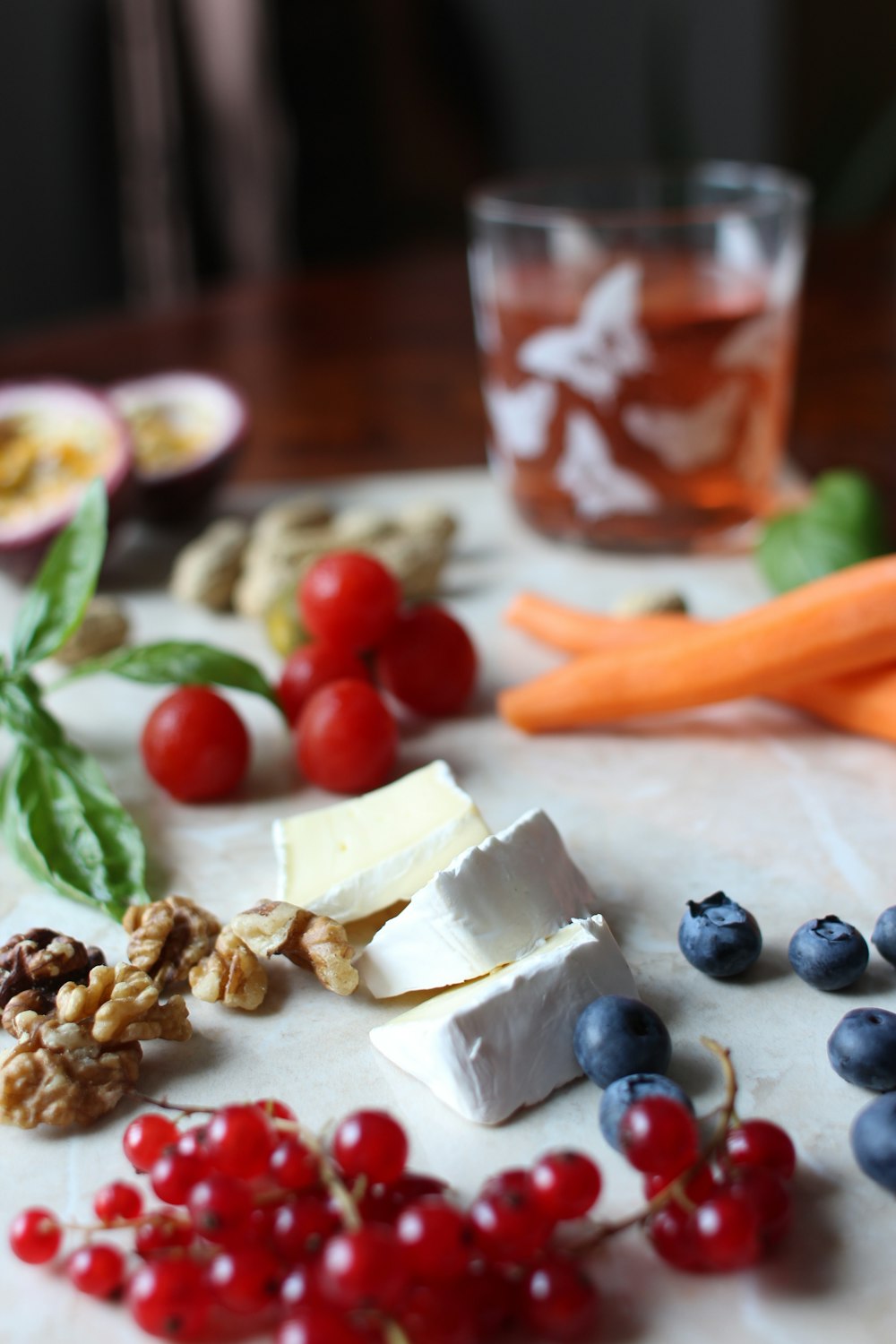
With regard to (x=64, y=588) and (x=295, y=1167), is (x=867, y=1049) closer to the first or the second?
(x=295, y=1167)

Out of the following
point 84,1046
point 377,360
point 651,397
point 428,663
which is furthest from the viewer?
point 377,360

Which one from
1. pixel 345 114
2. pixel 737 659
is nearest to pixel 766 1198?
pixel 737 659

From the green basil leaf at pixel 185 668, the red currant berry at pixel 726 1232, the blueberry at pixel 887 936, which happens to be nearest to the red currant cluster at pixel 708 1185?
the red currant berry at pixel 726 1232

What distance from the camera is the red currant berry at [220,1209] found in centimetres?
64

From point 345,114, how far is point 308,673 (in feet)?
10.0

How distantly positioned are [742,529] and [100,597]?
75 centimetres

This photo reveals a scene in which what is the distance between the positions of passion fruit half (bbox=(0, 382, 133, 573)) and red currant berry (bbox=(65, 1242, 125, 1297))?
39.8 inches

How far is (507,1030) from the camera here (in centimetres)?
77

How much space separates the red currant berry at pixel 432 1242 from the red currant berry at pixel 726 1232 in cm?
12

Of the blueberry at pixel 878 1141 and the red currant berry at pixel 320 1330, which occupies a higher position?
the red currant berry at pixel 320 1330

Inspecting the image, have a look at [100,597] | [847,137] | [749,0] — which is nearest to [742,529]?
[100,597]

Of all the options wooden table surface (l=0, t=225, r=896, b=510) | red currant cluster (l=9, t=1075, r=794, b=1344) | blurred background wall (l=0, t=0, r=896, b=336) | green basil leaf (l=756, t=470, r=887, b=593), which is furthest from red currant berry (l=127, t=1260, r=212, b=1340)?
blurred background wall (l=0, t=0, r=896, b=336)

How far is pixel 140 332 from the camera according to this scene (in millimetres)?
2283

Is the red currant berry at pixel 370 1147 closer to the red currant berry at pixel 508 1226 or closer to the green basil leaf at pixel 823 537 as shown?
the red currant berry at pixel 508 1226
